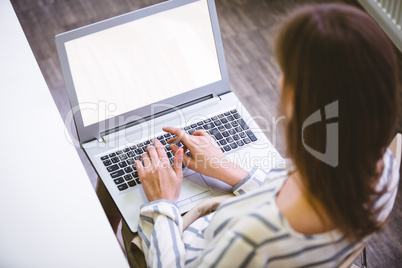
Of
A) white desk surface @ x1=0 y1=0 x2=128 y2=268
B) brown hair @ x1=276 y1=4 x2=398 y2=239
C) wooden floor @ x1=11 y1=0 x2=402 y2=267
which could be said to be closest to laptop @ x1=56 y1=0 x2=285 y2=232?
white desk surface @ x1=0 y1=0 x2=128 y2=268

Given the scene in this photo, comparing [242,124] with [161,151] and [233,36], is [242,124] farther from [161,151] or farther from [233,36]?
[233,36]

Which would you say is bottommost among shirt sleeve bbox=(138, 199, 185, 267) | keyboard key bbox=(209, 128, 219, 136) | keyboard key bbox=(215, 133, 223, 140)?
shirt sleeve bbox=(138, 199, 185, 267)

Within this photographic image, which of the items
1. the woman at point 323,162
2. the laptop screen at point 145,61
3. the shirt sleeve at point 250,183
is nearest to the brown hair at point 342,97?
the woman at point 323,162

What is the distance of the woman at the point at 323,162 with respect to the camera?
2.49ft

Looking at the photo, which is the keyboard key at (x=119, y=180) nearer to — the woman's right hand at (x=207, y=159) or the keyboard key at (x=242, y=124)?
the woman's right hand at (x=207, y=159)

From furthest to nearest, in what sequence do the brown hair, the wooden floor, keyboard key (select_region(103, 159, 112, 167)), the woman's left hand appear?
the wooden floor → keyboard key (select_region(103, 159, 112, 167)) → the woman's left hand → the brown hair

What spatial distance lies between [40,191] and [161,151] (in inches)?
13.1

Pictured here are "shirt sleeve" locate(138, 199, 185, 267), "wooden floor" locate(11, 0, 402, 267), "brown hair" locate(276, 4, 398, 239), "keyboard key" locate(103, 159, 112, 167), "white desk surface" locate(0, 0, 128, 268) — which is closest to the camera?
"brown hair" locate(276, 4, 398, 239)

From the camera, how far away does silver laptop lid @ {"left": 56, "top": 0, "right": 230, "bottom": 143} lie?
50.3 inches

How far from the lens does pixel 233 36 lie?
8.44 ft

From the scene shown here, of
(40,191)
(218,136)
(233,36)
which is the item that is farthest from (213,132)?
(233,36)

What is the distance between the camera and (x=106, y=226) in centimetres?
98

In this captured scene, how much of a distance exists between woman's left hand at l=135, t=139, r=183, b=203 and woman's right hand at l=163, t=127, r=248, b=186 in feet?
0.10

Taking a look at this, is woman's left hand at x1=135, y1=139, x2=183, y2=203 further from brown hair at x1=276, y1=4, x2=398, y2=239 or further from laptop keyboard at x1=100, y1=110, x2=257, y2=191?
brown hair at x1=276, y1=4, x2=398, y2=239
